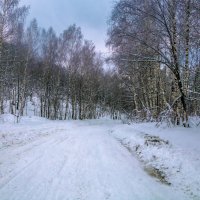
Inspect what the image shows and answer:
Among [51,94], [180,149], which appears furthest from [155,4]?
Answer: [51,94]

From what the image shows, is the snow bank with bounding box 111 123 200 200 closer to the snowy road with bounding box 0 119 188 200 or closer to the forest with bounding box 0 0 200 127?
the snowy road with bounding box 0 119 188 200

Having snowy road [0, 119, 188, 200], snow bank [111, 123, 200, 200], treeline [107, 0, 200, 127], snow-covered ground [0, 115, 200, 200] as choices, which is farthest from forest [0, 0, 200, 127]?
snowy road [0, 119, 188, 200]

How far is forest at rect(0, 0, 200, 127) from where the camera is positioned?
1493cm

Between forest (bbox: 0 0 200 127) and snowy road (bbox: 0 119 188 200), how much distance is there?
19.4 feet

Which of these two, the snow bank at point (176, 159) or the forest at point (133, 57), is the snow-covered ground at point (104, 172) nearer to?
the snow bank at point (176, 159)

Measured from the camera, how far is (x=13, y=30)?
2591 centimetres

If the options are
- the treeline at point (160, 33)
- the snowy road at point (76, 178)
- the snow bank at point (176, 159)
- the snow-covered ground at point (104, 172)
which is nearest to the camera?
the snowy road at point (76, 178)

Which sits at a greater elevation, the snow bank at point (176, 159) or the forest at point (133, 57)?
the forest at point (133, 57)

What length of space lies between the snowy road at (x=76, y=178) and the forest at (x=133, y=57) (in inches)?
232

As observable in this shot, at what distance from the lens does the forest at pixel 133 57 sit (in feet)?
49.0

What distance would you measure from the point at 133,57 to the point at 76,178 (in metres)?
10.1

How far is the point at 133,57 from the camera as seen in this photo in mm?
16125

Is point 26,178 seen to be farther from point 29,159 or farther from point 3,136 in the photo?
point 3,136

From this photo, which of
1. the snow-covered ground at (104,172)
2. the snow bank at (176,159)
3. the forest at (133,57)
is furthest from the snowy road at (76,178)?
the forest at (133,57)
